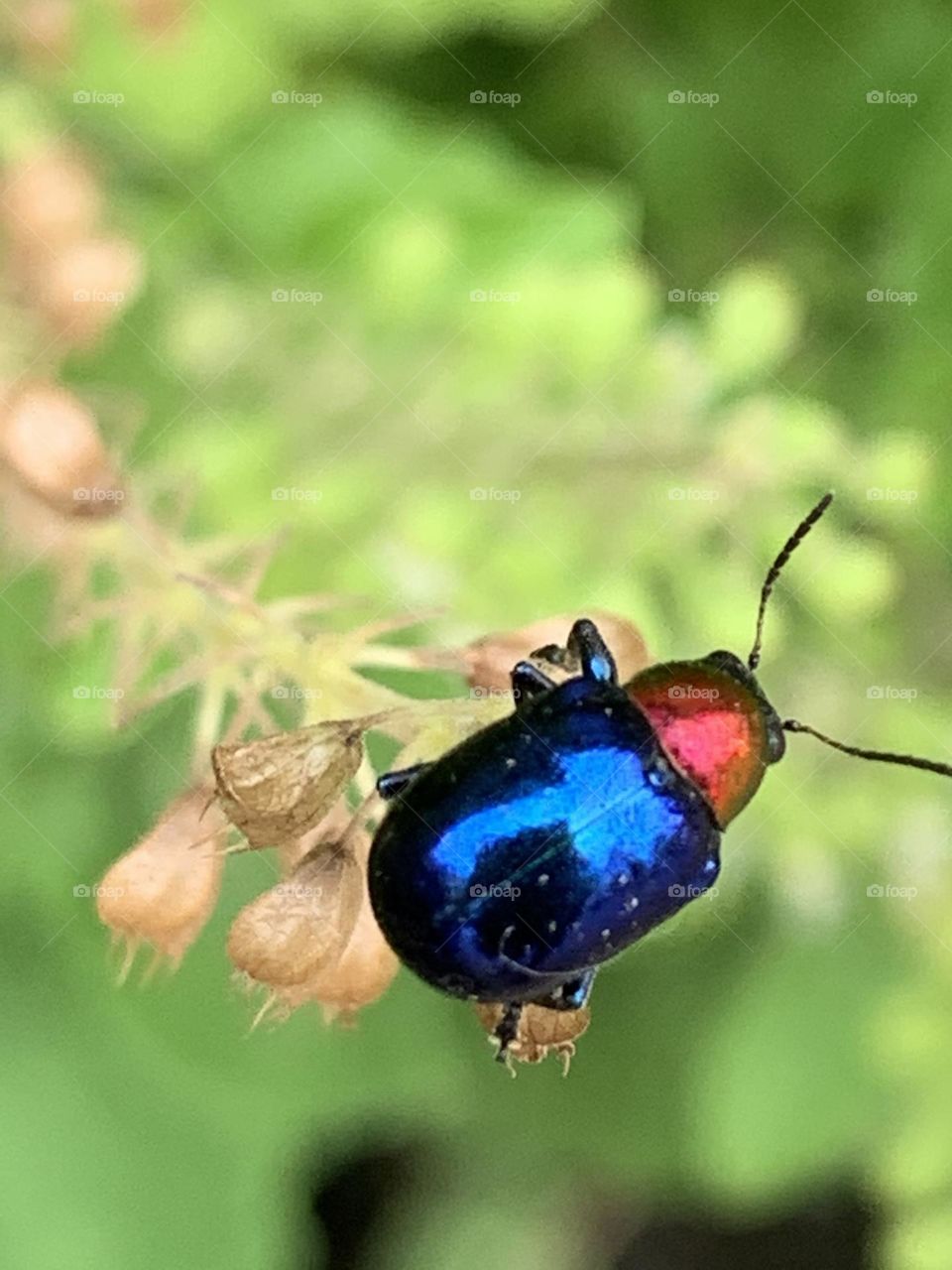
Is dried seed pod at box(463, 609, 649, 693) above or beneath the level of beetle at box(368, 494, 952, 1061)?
above

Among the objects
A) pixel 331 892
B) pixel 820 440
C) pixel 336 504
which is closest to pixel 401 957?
pixel 331 892

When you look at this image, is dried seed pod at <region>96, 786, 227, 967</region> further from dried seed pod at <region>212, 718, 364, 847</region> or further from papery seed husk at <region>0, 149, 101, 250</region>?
papery seed husk at <region>0, 149, 101, 250</region>

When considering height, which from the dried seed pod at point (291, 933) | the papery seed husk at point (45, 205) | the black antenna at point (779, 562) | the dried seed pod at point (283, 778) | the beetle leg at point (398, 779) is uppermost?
the papery seed husk at point (45, 205)

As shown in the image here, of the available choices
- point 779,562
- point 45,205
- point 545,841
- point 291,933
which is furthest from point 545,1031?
point 45,205

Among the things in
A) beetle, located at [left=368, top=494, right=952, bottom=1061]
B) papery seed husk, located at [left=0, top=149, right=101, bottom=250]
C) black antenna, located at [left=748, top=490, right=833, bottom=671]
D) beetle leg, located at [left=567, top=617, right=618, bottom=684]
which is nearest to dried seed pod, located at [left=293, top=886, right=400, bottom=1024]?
beetle, located at [left=368, top=494, right=952, bottom=1061]

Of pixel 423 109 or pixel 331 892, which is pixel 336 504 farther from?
pixel 423 109

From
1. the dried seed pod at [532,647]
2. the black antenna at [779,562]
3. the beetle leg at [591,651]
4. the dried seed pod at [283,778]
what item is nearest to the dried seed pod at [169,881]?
the dried seed pod at [283,778]

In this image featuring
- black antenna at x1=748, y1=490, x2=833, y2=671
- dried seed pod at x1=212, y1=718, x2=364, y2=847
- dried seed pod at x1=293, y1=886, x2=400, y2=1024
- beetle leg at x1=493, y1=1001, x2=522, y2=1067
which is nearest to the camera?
dried seed pod at x1=212, y1=718, x2=364, y2=847

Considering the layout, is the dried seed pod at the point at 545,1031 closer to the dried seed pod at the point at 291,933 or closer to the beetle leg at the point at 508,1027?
the beetle leg at the point at 508,1027
